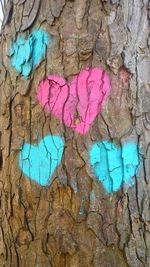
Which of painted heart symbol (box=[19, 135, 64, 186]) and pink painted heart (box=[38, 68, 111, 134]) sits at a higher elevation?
pink painted heart (box=[38, 68, 111, 134])

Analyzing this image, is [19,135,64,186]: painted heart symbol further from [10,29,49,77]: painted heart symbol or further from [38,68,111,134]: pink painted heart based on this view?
[10,29,49,77]: painted heart symbol

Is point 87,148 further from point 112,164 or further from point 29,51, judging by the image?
point 29,51

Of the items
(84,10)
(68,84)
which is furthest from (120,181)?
(84,10)

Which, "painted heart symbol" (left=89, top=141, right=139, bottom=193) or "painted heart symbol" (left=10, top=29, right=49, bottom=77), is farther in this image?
"painted heart symbol" (left=10, top=29, right=49, bottom=77)

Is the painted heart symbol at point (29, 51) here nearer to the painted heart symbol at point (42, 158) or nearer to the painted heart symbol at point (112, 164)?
the painted heart symbol at point (42, 158)

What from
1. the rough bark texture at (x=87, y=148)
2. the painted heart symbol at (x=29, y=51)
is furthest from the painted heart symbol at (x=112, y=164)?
the painted heart symbol at (x=29, y=51)

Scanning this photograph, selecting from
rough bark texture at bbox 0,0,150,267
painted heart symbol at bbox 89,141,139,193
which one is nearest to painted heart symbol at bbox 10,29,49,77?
rough bark texture at bbox 0,0,150,267

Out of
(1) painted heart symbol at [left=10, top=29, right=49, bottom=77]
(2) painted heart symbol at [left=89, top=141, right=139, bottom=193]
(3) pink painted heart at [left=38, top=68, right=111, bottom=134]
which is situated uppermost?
(1) painted heart symbol at [left=10, top=29, right=49, bottom=77]
